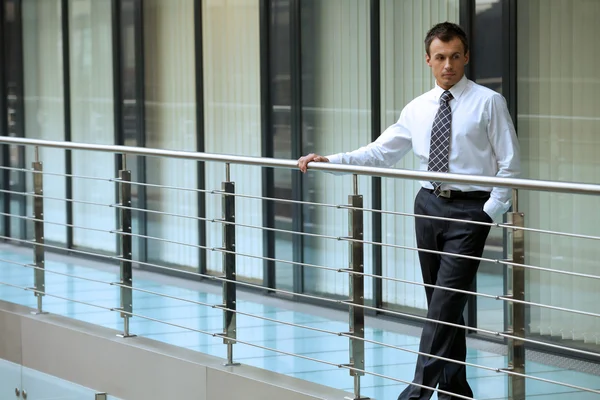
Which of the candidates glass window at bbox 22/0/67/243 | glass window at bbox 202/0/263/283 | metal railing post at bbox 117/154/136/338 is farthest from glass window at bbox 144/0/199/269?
metal railing post at bbox 117/154/136/338

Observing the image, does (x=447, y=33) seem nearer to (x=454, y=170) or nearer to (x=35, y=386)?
(x=454, y=170)

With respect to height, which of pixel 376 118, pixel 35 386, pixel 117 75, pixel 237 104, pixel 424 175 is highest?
pixel 117 75

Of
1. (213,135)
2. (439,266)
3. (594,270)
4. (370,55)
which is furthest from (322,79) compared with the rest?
(439,266)

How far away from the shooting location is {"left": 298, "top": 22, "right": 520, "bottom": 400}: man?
13.4 ft

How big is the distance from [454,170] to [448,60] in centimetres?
43

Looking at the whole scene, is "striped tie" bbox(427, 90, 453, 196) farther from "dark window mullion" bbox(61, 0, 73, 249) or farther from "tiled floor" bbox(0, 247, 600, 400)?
"dark window mullion" bbox(61, 0, 73, 249)

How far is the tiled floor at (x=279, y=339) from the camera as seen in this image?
512 centimetres

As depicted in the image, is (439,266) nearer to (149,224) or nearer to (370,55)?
(370,55)

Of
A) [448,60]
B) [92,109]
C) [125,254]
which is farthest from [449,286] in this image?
[92,109]

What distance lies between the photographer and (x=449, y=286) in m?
4.14

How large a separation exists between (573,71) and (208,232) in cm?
365

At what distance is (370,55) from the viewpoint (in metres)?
6.95

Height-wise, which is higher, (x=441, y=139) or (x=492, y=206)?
(x=441, y=139)

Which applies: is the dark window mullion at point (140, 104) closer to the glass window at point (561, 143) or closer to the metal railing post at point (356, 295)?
the glass window at point (561, 143)
